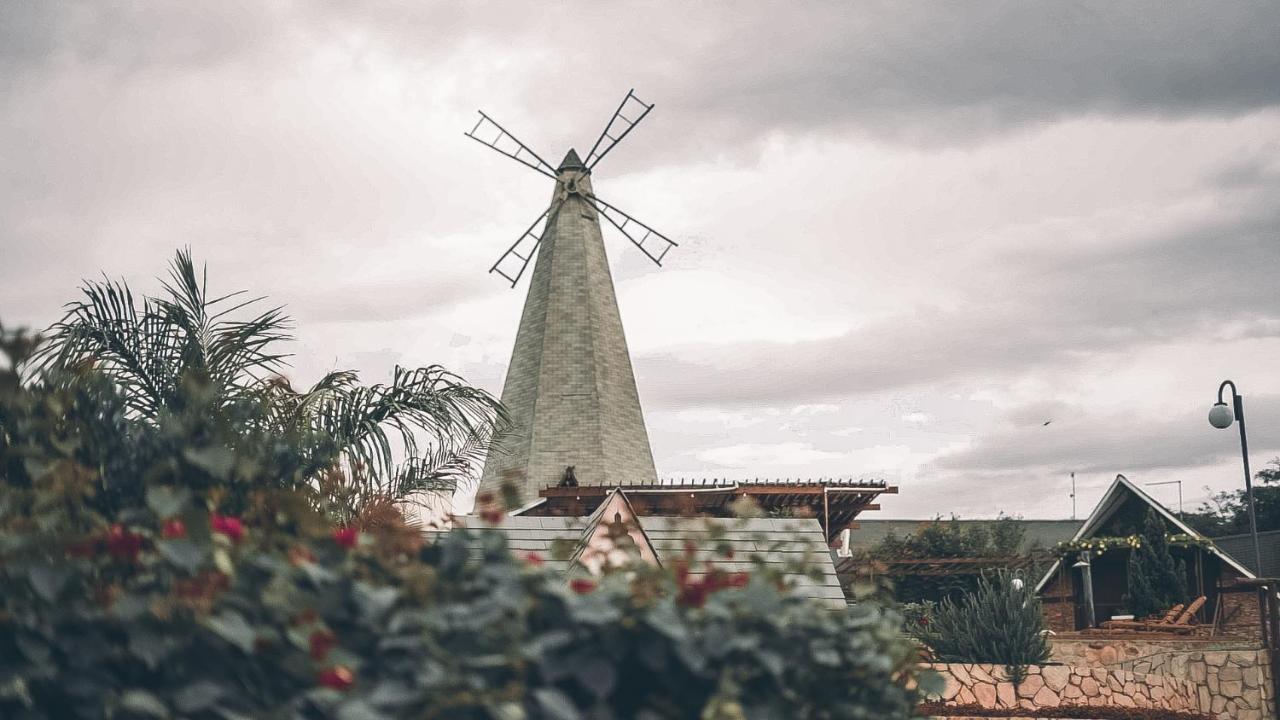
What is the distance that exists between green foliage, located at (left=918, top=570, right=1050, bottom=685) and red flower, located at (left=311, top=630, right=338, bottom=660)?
48.3ft

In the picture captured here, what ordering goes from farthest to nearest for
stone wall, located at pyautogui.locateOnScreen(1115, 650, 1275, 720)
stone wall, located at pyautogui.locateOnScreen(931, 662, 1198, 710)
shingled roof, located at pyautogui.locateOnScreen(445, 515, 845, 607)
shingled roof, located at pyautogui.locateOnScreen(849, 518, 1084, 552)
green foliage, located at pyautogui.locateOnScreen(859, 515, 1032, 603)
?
shingled roof, located at pyautogui.locateOnScreen(849, 518, 1084, 552) < green foliage, located at pyautogui.locateOnScreen(859, 515, 1032, 603) < stone wall, located at pyautogui.locateOnScreen(1115, 650, 1275, 720) < stone wall, located at pyautogui.locateOnScreen(931, 662, 1198, 710) < shingled roof, located at pyautogui.locateOnScreen(445, 515, 845, 607)

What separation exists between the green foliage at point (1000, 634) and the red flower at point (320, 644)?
1471 cm

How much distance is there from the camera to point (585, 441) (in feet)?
104

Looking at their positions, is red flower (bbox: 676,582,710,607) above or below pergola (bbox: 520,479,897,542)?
below

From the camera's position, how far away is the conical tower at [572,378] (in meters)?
31.6

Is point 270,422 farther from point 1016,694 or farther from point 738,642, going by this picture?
point 1016,694

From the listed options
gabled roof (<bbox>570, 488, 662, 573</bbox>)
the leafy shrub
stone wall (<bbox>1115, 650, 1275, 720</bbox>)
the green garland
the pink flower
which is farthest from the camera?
the green garland

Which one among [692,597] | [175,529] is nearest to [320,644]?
[175,529]

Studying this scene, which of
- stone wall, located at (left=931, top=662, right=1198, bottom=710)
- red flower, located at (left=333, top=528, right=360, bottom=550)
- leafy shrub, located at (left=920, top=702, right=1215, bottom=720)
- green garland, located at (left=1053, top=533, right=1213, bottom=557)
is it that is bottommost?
leafy shrub, located at (left=920, top=702, right=1215, bottom=720)

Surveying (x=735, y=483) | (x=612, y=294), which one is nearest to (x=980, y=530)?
(x=612, y=294)

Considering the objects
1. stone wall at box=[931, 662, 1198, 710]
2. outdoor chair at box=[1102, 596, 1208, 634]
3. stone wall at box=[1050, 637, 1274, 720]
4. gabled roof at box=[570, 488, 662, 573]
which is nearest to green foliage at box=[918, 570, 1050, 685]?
stone wall at box=[931, 662, 1198, 710]

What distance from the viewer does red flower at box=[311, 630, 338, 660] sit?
2.92 meters

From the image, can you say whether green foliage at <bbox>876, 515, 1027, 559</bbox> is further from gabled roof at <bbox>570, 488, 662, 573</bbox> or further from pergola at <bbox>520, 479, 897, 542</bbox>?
gabled roof at <bbox>570, 488, 662, 573</bbox>

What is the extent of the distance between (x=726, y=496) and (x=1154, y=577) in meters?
9.95
